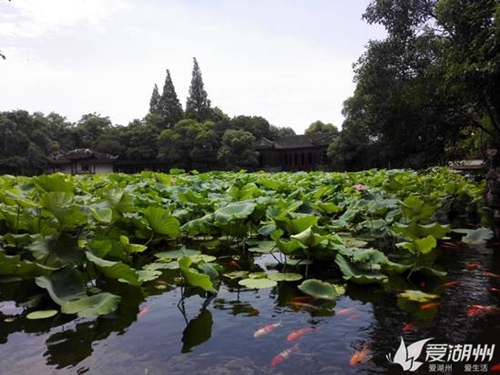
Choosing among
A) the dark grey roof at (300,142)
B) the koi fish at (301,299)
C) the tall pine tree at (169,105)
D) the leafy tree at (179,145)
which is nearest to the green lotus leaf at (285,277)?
the koi fish at (301,299)

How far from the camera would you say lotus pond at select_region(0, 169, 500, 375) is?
6.54ft

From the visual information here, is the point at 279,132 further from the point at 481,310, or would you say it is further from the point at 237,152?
the point at 481,310

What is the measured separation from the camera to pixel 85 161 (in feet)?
127

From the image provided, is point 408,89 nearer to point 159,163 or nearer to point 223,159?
point 223,159

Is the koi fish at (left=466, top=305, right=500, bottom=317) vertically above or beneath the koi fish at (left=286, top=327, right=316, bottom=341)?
above

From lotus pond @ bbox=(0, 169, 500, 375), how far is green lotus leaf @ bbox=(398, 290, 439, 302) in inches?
0.4

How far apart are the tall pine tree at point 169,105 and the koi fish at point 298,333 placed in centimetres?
4254

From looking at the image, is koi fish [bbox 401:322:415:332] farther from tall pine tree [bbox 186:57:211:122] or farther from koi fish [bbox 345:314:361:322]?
tall pine tree [bbox 186:57:211:122]

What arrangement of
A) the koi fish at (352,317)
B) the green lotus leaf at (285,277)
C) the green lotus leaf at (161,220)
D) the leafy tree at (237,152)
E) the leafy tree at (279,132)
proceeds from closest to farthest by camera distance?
the koi fish at (352,317) → the green lotus leaf at (285,277) → the green lotus leaf at (161,220) → the leafy tree at (237,152) → the leafy tree at (279,132)

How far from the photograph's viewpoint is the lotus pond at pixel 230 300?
1.99 m

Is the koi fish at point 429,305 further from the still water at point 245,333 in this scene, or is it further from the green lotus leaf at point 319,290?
the green lotus leaf at point 319,290

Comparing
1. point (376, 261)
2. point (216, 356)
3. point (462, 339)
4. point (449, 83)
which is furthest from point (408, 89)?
point (216, 356)

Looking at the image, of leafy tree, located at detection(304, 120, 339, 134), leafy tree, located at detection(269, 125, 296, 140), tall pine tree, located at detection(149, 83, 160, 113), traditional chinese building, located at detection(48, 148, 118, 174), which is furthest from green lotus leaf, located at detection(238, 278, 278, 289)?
tall pine tree, located at detection(149, 83, 160, 113)

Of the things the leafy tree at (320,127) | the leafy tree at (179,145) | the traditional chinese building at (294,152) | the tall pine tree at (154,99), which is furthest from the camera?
the tall pine tree at (154,99)
